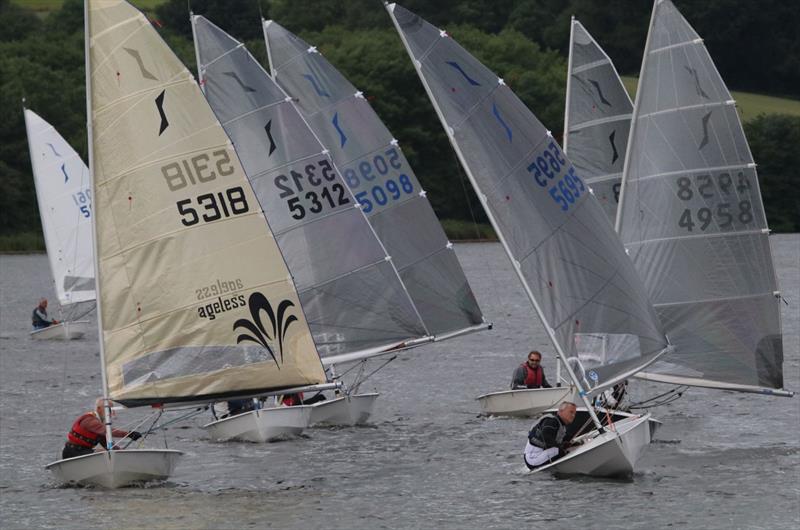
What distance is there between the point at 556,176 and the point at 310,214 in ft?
19.6

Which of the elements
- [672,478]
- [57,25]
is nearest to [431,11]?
[57,25]

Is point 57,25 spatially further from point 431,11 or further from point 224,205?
point 224,205

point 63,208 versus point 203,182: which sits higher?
point 63,208

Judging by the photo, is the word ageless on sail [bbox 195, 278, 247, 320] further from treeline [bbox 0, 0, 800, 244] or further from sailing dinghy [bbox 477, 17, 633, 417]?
treeline [bbox 0, 0, 800, 244]

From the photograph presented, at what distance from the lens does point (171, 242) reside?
21156 millimetres

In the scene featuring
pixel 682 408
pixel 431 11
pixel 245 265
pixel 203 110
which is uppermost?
pixel 431 11

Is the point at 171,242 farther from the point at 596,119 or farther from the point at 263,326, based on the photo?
the point at 596,119

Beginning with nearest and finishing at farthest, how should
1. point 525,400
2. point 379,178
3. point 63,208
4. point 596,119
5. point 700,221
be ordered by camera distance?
point 700,221, point 525,400, point 379,178, point 596,119, point 63,208

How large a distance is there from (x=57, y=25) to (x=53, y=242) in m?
64.8

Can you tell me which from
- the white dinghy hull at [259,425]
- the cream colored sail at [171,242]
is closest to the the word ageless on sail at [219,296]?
the cream colored sail at [171,242]

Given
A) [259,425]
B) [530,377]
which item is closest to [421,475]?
[259,425]

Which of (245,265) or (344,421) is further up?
(245,265)

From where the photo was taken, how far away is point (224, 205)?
21.3 m

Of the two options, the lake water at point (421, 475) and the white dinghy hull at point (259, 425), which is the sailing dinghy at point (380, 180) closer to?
the lake water at point (421, 475)
